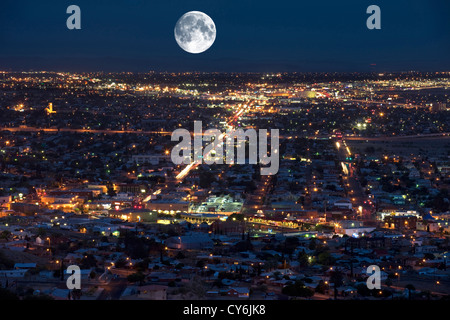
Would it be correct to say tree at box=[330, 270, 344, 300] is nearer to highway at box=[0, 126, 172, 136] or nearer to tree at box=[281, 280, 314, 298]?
tree at box=[281, 280, 314, 298]

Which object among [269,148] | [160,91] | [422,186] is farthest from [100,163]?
[160,91]

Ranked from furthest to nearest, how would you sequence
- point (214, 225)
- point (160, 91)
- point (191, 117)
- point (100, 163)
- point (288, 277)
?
point (160, 91) → point (191, 117) → point (100, 163) → point (214, 225) → point (288, 277)

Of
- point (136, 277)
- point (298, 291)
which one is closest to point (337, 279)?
point (298, 291)

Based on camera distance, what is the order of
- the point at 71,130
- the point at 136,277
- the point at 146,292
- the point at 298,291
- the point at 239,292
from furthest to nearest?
1. the point at 71,130
2. the point at 136,277
3. the point at 298,291
4. the point at 239,292
5. the point at 146,292

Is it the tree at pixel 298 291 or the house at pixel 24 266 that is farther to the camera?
the house at pixel 24 266

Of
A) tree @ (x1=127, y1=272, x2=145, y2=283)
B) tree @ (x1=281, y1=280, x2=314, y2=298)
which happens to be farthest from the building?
tree @ (x1=127, y1=272, x2=145, y2=283)

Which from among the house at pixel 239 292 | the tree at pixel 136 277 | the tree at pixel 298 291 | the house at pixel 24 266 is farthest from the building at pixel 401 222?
the house at pixel 24 266

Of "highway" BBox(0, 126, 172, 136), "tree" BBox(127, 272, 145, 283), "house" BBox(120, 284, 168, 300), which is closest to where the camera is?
"house" BBox(120, 284, 168, 300)

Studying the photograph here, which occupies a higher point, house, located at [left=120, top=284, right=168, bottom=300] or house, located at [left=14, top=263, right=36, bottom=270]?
house, located at [left=14, top=263, right=36, bottom=270]

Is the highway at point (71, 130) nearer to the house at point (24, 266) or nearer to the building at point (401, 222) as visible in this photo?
the building at point (401, 222)

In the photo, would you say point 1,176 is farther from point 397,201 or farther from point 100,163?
point 397,201

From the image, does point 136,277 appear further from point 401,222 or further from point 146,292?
point 401,222
